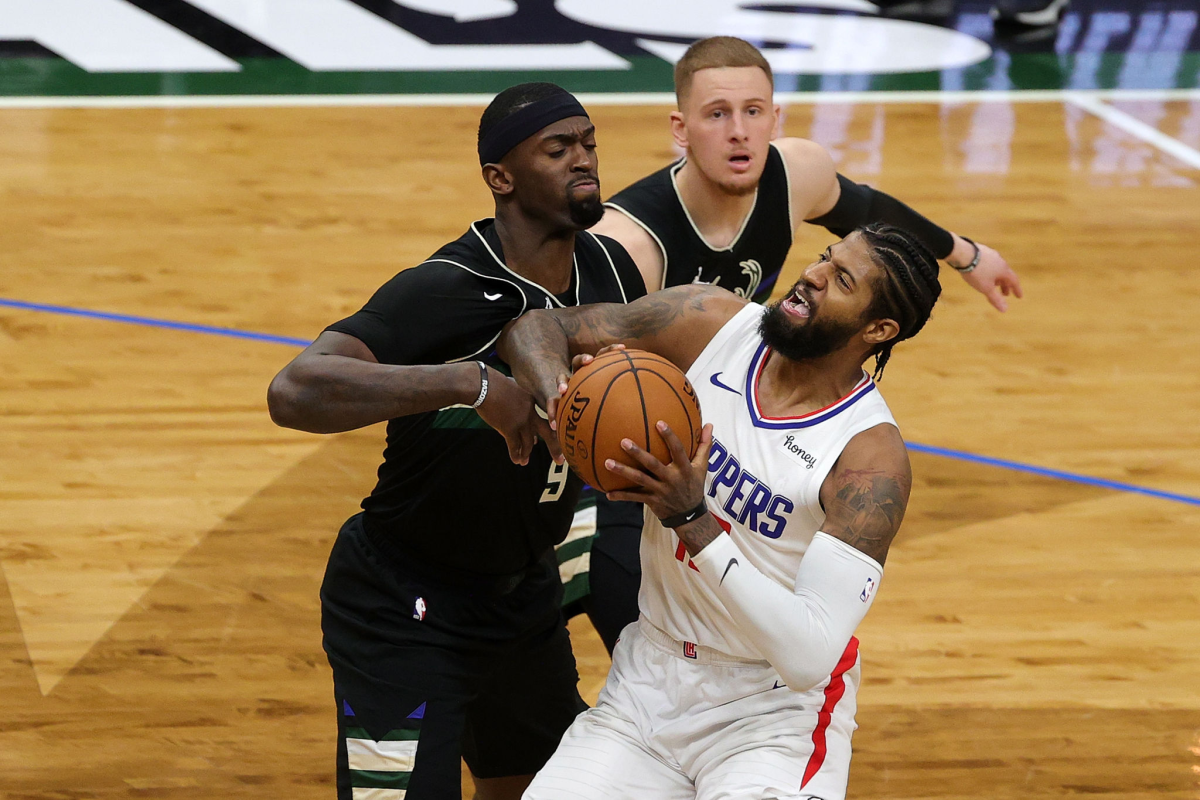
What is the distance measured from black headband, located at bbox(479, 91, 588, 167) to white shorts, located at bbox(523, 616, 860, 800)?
1.31 meters

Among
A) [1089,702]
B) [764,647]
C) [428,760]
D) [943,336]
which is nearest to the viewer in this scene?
[764,647]

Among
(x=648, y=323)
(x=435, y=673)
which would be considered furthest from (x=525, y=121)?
(x=435, y=673)

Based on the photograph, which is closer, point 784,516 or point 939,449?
point 784,516

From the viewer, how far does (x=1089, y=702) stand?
5.06m

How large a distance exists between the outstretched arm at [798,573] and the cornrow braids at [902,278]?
1.56ft

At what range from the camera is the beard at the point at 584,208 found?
3.61m

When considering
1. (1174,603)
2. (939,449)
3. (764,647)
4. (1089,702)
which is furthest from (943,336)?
(764,647)

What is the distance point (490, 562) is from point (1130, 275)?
6.15 meters

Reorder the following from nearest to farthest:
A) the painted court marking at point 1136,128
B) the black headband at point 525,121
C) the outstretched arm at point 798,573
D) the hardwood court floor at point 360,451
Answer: the outstretched arm at point 798,573, the black headband at point 525,121, the hardwood court floor at point 360,451, the painted court marking at point 1136,128

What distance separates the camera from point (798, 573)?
323cm

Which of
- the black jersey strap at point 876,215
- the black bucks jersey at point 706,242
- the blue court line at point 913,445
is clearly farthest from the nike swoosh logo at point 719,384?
the blue court line at point 913,445

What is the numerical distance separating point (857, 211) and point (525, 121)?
85.9 inches

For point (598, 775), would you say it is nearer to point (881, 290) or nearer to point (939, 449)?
point (881, 290)

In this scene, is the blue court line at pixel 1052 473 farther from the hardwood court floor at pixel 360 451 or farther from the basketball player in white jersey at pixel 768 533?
the basketball player in white jersey at pixel 768 533
